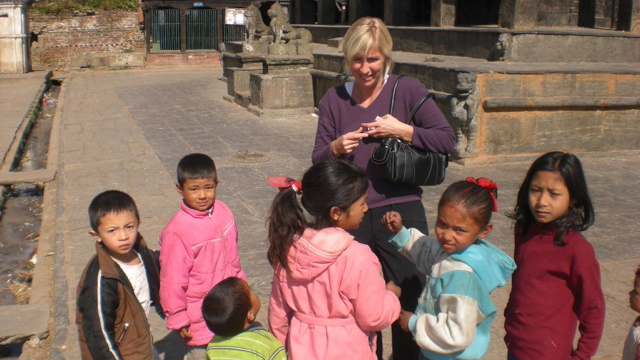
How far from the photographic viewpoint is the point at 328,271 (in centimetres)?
248

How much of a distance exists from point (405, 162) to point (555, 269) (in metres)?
0.75

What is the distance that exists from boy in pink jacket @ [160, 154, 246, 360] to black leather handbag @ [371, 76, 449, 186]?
758mm

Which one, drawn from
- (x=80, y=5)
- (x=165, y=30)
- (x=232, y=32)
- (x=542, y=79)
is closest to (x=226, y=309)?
(x=542, y=79)

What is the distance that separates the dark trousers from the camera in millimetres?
3094

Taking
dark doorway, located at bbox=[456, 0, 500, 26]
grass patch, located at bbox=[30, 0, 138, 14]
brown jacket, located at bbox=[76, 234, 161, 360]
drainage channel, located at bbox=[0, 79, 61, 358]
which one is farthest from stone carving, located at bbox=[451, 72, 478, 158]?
grass patch, located at bbox=[30, 0, 138, 14]

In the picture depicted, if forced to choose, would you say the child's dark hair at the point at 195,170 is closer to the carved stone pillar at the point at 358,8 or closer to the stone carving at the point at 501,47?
the stone carving at the point at 501,47

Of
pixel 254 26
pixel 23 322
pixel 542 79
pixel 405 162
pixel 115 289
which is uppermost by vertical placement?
pixel 254 26

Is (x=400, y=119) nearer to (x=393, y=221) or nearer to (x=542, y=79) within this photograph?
(x=393, y=221)

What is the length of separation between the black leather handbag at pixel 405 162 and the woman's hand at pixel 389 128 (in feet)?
0.09

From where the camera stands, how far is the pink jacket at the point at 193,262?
292 cm

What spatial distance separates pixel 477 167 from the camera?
8.40m

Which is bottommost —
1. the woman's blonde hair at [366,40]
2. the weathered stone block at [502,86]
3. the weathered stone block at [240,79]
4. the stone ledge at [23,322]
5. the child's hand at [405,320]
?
the stone ledge at [23,322]

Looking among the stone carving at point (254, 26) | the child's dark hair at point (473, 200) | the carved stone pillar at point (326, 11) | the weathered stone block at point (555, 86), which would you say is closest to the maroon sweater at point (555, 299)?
the child's dark hair at point (473, 200)

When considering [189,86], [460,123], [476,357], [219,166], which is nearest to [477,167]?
[460,123]
